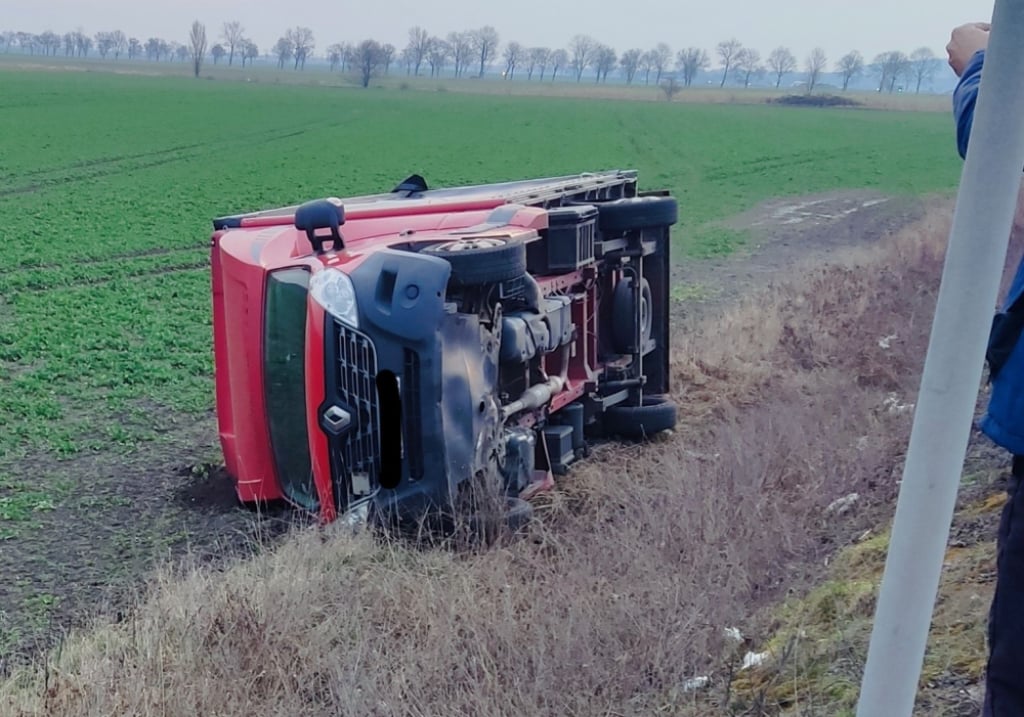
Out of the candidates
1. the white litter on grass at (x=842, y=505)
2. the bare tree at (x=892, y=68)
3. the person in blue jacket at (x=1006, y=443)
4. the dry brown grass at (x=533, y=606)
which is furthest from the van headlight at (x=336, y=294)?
the bare tree at (x=892, y=68)

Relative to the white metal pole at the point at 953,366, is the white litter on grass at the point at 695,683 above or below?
below

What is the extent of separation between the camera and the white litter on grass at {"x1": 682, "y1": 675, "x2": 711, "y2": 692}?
3.50m

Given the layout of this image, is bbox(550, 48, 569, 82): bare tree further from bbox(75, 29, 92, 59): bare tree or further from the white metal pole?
the white metal pole

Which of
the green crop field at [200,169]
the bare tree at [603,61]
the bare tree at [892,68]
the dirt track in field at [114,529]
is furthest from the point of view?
the bare tree at [603,61]

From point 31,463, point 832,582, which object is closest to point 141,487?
point 31,463

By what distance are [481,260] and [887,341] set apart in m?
5.83

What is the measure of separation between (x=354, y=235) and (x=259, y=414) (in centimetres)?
106

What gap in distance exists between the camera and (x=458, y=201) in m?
6.66

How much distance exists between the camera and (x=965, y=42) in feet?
7.19

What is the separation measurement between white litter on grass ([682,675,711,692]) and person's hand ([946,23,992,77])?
2.01 meters

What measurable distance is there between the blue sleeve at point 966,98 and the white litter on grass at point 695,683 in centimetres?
197

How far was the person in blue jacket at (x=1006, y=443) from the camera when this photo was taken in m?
1.97

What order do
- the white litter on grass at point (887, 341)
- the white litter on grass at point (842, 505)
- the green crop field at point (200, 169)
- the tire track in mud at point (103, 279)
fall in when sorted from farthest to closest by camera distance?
the tire track in mud at point (103, 279) < the green crop field at point (200, 169) < the white litter on grass at point (887, 341) < the white litter on grass at point (842, 505)

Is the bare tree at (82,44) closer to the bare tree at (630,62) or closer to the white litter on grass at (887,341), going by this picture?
the bare tree at (630,62)
